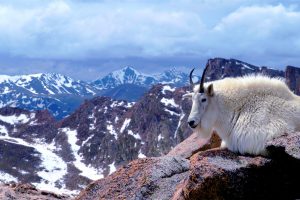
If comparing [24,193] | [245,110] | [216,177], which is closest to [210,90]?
[245,110]

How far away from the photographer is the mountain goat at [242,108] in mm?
15758

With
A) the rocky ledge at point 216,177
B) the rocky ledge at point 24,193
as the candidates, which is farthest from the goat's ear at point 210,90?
the rocky ledge at point 24,193

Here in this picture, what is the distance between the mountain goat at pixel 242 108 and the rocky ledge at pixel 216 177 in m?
1.04

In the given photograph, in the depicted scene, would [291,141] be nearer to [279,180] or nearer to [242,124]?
[279,180]

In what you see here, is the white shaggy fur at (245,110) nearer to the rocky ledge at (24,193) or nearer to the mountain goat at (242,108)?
the mountain goat at (242,108)

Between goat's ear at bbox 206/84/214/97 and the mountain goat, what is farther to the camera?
goat's ear at bbox 206/84/214/97

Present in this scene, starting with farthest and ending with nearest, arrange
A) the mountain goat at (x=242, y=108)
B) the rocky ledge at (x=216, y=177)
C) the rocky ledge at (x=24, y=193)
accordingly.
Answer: the rocky ledge at (x=24, y=193) < the mountain goat at (x=242, y=108) < the rocky ledge at (x=216, y=177)

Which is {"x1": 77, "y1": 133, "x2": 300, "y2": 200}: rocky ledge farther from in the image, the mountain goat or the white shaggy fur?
the mountain goat

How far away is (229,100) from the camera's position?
55.2ft

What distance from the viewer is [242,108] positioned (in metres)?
16.6

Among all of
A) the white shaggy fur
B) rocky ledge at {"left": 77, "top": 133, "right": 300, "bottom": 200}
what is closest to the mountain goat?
the white shaggy fur

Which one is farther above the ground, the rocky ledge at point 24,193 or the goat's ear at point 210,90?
the goat's ear at point 210,90

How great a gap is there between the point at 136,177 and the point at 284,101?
18.0 feet

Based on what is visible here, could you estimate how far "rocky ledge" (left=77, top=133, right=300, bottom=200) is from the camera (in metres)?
13.0
